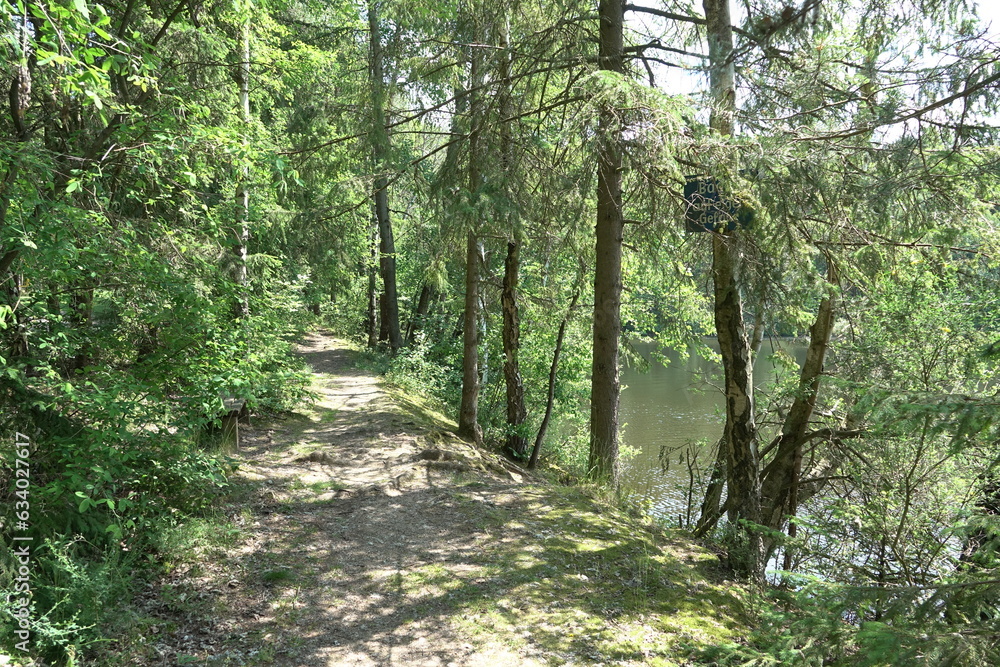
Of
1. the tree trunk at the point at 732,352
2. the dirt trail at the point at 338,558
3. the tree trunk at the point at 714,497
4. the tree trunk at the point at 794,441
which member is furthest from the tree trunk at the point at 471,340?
the tree trunk at the point at 794,441

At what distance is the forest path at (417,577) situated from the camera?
3.68 m

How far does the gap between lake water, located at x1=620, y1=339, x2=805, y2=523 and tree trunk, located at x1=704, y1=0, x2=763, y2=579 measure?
2881 mm

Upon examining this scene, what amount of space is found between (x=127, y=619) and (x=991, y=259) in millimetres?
8206

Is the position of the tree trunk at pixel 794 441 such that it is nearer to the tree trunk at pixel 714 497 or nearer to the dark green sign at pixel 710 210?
the tree trunk at pixel 714 497

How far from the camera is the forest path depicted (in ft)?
12.1

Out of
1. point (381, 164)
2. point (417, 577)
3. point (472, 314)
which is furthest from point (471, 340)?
point (417, 577)

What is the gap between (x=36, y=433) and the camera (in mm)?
3670

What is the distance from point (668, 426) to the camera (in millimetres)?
20047

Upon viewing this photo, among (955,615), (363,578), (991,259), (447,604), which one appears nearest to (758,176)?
(991,259)

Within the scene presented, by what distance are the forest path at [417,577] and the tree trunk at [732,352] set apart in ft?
2.36

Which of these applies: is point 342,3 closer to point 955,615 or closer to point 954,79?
point 954,79

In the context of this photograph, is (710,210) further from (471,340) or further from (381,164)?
(381,164)

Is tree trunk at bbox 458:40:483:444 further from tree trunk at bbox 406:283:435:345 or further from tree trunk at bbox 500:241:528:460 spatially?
tree trunk at bbox 406:283:435:345
